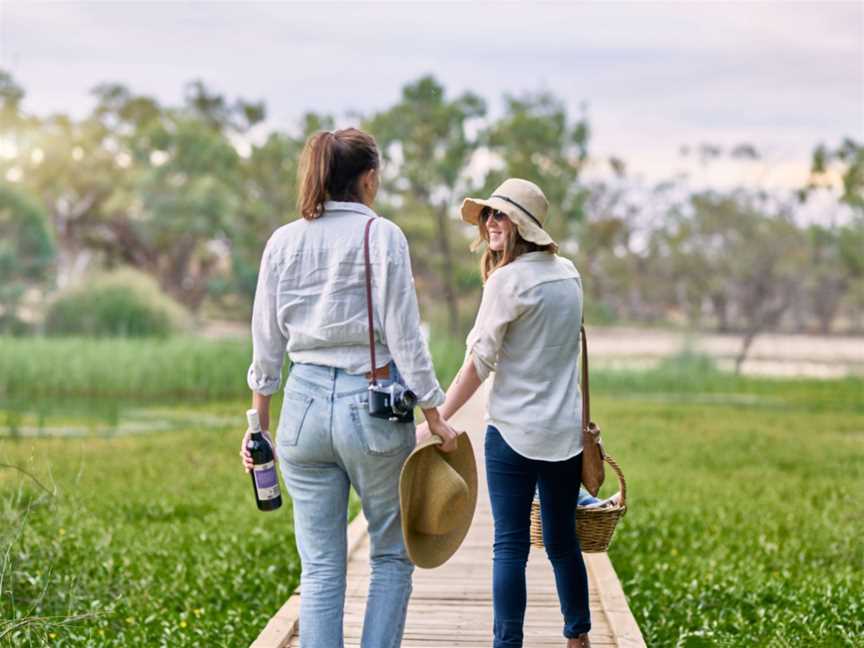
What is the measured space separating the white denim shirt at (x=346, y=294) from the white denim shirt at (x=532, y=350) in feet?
0.96

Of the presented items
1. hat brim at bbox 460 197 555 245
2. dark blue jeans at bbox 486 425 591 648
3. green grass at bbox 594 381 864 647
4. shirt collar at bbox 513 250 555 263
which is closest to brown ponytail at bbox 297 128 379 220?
hat brim at bbox 460 197 555 245

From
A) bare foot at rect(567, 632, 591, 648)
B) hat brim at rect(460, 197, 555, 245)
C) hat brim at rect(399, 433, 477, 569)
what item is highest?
hat brim at rect(460, 197, 555, 245)

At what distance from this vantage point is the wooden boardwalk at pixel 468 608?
3.63 m

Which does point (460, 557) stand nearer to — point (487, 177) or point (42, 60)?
point (487, 177)

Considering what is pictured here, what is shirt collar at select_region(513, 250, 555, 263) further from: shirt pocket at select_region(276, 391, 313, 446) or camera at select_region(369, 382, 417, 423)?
shirt pocket at select_region(276, 391, 313, 446)

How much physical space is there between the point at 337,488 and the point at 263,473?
0.77ft

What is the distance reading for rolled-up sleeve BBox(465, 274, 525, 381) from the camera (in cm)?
293

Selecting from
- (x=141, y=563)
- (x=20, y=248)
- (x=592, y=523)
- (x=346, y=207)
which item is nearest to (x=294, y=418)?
(x=346, y=207)

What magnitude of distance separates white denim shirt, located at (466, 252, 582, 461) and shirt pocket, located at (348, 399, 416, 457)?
1.22ft

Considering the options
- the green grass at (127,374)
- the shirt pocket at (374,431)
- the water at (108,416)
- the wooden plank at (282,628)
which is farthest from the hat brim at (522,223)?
the green grass at (127,374)

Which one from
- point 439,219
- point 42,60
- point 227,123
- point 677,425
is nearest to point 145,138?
point 227,123

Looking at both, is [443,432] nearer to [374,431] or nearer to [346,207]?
[374,431]

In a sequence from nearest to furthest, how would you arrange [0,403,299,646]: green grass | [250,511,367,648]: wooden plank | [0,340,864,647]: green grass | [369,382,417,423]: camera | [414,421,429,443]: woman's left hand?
[369,382,417,423]: camera < [414,421,429,443]: woman's left hand < [250,511,367,648]: wooden plank < [0,403,299,646]: green grass < [0,340,864,647]: green grass

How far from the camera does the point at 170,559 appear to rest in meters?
5.48
